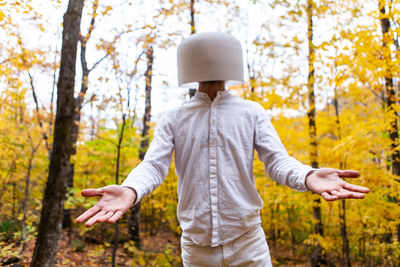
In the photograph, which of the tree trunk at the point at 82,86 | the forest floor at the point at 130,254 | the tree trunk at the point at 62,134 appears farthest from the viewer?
the forest floor at the point at 130,254

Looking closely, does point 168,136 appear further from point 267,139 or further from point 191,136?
point 267,139

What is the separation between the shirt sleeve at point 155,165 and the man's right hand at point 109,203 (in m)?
0.05

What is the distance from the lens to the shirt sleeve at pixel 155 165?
1243 millimetres

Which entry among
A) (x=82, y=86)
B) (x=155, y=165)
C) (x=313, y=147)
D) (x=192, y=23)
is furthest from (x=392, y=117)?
(x=82, y=86)

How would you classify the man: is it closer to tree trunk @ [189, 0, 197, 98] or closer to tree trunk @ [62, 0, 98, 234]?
tree trunk @ [62, 0, 98, 234]

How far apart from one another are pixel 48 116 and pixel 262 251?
6764 mm

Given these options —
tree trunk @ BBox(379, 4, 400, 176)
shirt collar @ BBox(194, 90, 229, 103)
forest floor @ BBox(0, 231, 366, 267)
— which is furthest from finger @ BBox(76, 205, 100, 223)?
forest floor @ BBox(0, 231, 366, 267)

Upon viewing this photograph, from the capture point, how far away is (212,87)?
153cm

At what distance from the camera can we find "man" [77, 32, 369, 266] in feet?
4.53

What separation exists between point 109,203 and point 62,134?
2.92 metres

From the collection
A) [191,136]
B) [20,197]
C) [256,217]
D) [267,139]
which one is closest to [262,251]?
[256,217]

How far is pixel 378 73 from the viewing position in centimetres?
371

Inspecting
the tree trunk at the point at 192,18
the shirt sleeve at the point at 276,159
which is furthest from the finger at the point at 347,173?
the tree trunk at the point at 192,18

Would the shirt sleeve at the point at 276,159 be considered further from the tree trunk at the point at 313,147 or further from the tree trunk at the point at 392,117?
the tree trunk at the point at 313,147
